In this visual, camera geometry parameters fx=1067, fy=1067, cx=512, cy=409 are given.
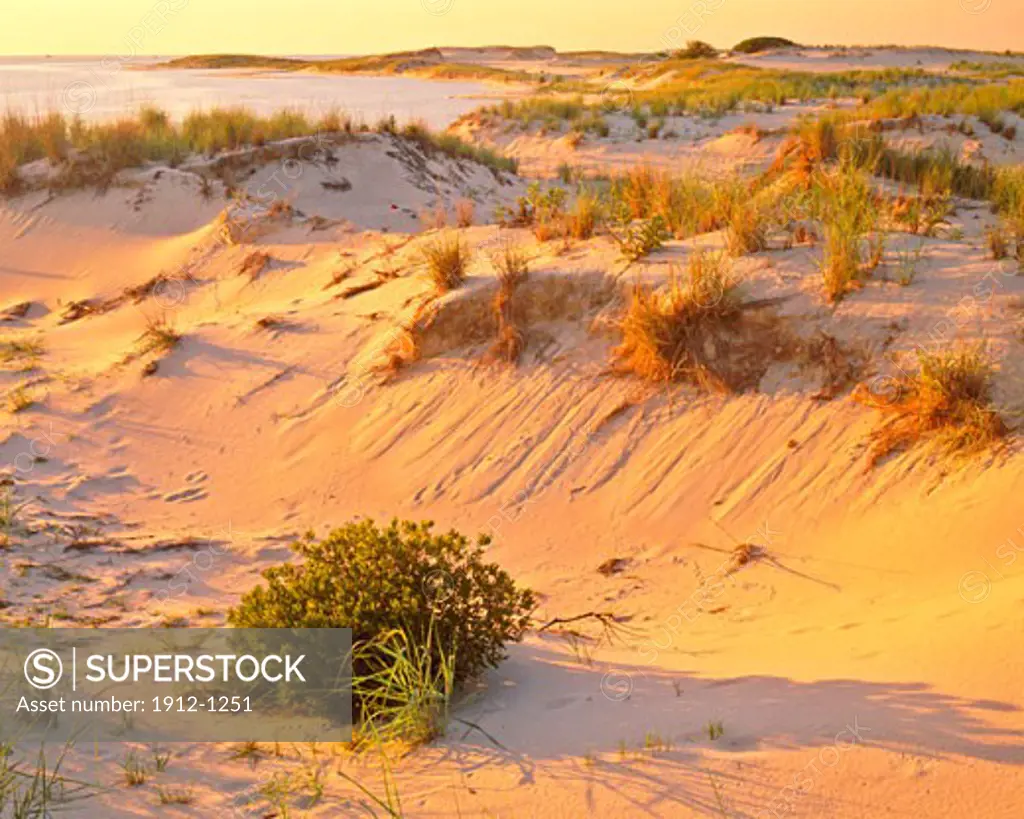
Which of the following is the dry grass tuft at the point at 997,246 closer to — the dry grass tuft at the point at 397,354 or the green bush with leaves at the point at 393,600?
the dry grass tuft at the point at 397,354

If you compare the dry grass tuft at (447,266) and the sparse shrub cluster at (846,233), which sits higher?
the sparse shrub cluster at (846,233)

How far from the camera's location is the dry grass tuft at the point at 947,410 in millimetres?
5746

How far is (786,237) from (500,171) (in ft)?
32.8

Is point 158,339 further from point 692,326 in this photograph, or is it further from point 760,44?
point 760,44

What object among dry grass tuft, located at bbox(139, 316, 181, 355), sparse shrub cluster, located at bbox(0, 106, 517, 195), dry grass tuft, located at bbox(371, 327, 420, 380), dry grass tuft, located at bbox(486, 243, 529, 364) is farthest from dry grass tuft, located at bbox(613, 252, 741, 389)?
sparse shrub cluster, located at bbox(0, 106, 517, 195)

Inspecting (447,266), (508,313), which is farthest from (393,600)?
(447,266)

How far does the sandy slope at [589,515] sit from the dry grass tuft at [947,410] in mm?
119

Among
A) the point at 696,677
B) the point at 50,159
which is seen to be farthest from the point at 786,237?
the point at 50,159

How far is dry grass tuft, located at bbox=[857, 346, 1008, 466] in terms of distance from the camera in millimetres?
5746

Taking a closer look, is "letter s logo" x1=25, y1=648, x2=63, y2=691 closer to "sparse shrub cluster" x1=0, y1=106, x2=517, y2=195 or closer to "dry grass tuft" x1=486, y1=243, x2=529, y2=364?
"dry grass tuft" x1=486, y1=243, x2=529, y2=364

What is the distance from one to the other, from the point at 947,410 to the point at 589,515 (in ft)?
6.97

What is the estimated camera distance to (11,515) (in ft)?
21.8

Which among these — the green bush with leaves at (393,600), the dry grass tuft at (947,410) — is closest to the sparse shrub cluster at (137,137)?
the dry grass tuft at (947,410)

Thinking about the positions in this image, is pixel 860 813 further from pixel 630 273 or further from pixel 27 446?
pixel 27 446
